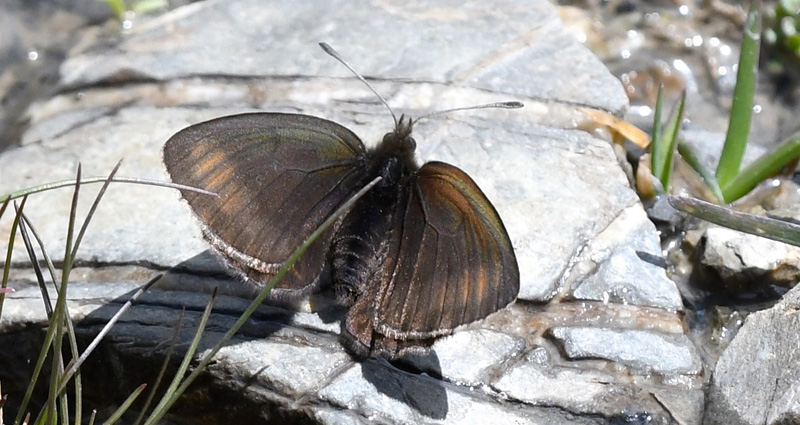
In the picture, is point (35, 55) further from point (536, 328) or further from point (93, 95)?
point (536, 328)

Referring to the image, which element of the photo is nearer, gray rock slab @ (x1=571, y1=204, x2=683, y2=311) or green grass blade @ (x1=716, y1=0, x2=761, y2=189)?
gray rock slab @ (x1=571, y1=204, x2=683, y2=311)

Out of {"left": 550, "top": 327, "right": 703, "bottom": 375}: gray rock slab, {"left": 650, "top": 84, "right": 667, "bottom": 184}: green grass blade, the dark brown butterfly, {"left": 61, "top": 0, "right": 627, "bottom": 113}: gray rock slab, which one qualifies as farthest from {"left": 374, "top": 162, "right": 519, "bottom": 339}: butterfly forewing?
{"left": 61, "top": 0, "right": 627, "bottom": 113}: gray rock slab

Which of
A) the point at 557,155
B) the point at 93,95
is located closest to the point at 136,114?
Result: the point at 93,95

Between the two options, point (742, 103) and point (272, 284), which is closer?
point (272, 284)

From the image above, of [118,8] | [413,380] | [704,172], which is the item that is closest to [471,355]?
[413,380]

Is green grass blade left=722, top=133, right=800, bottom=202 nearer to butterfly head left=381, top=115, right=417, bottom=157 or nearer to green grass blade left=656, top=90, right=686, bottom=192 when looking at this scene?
green grass blade left=656, top=90, right=686, bottom=192

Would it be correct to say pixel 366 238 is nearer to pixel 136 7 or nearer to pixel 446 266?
pixel 446 266

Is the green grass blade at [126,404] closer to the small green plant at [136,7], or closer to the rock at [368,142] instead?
the rock at [368,142]

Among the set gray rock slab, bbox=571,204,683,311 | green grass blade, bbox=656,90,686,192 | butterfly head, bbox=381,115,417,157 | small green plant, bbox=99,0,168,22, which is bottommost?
gray rock slab, bbox=571,204,683,311
